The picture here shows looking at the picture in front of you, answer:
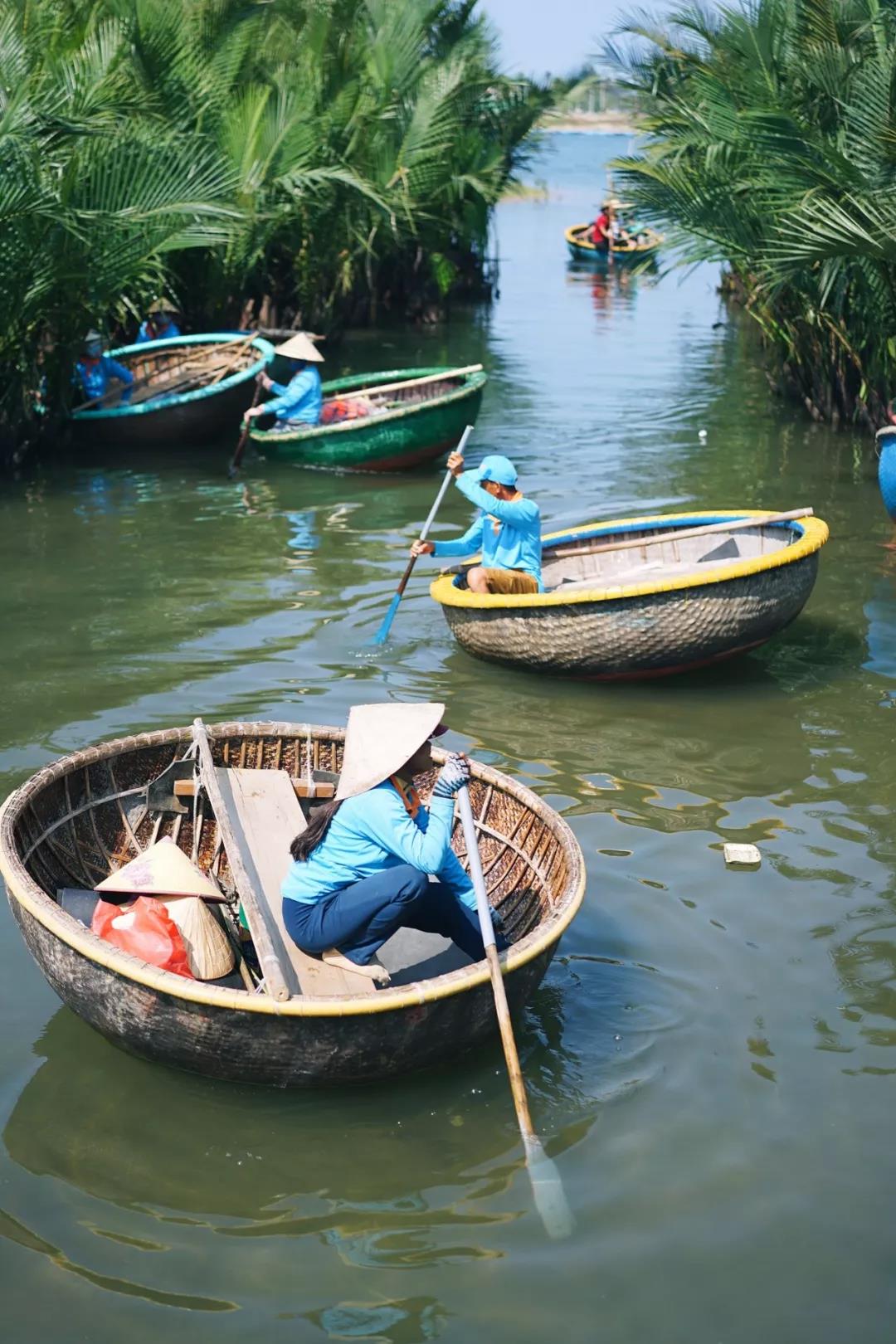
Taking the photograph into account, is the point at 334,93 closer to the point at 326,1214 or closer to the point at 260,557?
the point at 260,557

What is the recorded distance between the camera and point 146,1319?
378cm

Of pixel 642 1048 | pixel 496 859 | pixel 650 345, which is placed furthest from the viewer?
pixel 650 345

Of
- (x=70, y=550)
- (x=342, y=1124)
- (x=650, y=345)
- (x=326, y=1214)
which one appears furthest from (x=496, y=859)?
(x=650, y=345)

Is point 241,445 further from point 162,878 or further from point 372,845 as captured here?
point 372,845

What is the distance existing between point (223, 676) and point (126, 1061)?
12.2ft

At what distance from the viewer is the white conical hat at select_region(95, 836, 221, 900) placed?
5184 millimetres

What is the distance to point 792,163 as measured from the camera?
1175 centimetres

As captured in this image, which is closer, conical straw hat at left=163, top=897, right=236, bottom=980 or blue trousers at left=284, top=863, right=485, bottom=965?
blue trousers at left=284, top=863, right=485, bottom=965

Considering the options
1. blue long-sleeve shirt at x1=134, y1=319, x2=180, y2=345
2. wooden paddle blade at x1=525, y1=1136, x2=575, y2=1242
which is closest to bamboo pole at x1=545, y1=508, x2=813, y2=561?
wooden paddle blade at x1=525, y1=1136, x2=575, y2=1242

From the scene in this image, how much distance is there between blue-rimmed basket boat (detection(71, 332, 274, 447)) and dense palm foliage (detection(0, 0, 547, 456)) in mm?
544

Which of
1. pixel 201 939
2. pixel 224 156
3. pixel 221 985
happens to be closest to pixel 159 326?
pixel 224 156

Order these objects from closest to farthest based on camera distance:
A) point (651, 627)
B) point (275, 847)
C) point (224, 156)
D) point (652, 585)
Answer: point (275, 847) → point (652, 585) → point (651, 627) → point (224, 156)

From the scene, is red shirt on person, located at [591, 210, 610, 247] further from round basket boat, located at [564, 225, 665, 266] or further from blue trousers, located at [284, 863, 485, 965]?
blue trousers, located at [284, 863, 485, 965]

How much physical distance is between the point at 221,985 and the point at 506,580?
4074 millimetres
